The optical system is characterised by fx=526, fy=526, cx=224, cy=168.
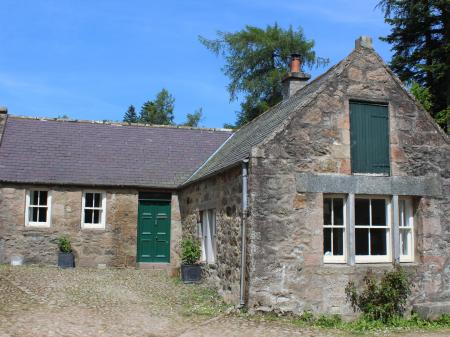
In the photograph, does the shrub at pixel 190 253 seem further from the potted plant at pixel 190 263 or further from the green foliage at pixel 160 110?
the green foliage at pixel 160 110

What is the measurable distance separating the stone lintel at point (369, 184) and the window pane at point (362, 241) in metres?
0.88

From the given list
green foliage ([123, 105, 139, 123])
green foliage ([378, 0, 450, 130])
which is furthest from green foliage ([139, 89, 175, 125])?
green foliage ([378, 0, 450, 130])

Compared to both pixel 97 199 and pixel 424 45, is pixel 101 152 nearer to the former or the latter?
pixel 97 199

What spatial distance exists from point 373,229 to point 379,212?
0.43m

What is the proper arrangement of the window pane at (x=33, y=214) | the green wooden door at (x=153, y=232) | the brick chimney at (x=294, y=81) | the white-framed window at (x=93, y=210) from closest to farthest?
the brick chimney at (x=294, y=81) → the window pane at (x=33, y=214) → the white-framed window at (x=93, y=210) → the green wooden door at (x=153, y=232)

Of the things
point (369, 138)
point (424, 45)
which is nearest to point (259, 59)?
point (424, 45)

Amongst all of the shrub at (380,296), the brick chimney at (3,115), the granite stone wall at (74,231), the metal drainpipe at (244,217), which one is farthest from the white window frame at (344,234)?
the brick chimney at (3,115)

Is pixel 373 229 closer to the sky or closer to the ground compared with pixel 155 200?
closer to the ground

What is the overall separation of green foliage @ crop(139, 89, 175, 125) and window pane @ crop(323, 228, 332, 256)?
152ft

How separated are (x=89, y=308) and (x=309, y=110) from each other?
6.19 meters

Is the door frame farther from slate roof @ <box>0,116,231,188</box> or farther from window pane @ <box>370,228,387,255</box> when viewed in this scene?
window pane @ <box>370,228,387,255</box>

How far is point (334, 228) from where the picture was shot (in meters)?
11.5

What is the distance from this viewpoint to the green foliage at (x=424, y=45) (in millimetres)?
25672

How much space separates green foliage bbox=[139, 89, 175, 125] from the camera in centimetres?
5697
